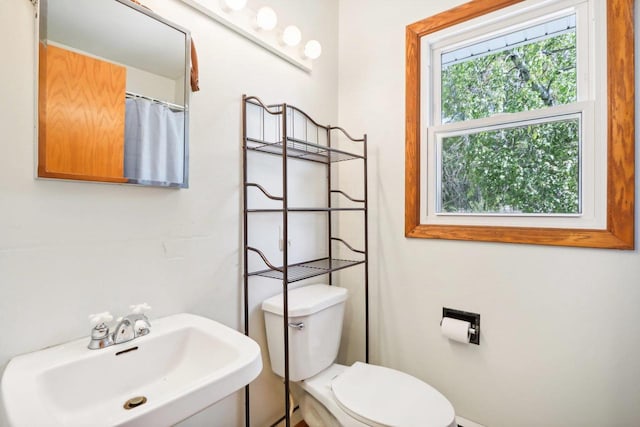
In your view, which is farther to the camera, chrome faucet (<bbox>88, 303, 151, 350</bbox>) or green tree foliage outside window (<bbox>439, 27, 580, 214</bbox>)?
green tree foliage outside window (<bbox>439, 27, 580, 214</bbox>)

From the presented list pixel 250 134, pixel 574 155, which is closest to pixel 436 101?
pixel 574 155

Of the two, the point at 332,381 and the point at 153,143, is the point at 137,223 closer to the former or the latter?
the point at 153,143

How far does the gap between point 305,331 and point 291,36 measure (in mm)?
1386

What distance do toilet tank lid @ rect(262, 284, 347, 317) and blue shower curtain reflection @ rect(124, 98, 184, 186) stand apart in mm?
651

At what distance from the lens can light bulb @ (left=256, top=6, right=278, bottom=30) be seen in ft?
4.25

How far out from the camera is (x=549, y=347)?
1.25m

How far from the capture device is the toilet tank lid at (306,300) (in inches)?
50.3

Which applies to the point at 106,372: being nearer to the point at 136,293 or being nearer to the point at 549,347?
the point at 136,293

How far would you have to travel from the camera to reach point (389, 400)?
3.67 ft

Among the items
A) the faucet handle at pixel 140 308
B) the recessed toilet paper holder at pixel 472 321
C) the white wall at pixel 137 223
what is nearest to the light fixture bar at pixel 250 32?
the white wall at pixel 137 223

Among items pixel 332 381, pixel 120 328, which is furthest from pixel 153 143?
pixel 332 381

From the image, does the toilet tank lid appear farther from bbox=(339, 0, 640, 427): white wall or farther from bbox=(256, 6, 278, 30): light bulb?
bbox=(256, 6, 278, 30): light bulb

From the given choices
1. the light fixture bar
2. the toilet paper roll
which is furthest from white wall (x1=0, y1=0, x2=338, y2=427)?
the toilet paper roll

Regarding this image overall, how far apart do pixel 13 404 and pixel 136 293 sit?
0.41m
